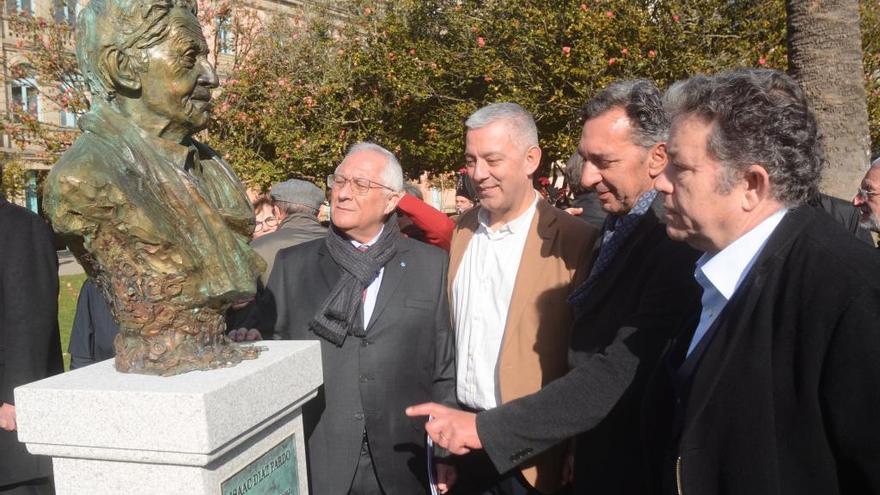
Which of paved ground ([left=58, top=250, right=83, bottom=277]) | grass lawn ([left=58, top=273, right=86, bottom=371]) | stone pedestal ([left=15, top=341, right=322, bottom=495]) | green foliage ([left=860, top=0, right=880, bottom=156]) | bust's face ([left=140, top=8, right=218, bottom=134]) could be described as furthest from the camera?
paved ground ([left=58, top=250, right=83, bottom=277])

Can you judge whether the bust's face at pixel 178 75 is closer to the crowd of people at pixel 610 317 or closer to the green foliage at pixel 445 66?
the crowd of people at pixel 610 317

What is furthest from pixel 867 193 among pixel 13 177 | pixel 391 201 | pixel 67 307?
pixel 13 177

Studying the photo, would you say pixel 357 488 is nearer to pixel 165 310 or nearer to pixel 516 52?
pixel 165 310

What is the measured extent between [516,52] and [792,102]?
854cm

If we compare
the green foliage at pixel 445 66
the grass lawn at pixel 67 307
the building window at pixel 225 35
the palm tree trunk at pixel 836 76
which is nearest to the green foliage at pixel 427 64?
the green foliage at pixel 445 66

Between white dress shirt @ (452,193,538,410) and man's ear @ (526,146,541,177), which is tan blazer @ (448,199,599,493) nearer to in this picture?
white dress shirt @ (452,193,538,410)

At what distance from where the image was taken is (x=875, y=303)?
4.50 ft

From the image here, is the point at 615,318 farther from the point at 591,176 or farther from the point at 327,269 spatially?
the point at 327,269

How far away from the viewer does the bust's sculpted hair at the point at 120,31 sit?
2.10 m

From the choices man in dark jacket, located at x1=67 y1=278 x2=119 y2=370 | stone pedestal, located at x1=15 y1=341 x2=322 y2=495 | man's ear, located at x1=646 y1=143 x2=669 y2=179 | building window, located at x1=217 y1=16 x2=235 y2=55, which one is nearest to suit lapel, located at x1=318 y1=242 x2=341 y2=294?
stone pedestal, located at x1=15 y1=341 x2=322 y2=495

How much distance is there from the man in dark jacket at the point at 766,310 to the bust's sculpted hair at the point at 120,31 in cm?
155

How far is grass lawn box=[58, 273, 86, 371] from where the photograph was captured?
8.04 m

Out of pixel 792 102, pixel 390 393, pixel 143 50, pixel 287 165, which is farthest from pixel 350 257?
pixel 287 165

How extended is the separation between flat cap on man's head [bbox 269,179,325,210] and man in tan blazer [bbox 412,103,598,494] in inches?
73.2
